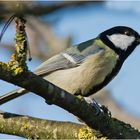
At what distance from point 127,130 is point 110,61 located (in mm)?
1089

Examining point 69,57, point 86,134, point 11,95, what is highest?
point 69,57

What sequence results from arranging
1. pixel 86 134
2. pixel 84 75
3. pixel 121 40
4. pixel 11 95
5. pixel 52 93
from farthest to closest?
pixel 121 40, pixel 84 75, pixel 11 95, pixel 86 134, pixel 52 93

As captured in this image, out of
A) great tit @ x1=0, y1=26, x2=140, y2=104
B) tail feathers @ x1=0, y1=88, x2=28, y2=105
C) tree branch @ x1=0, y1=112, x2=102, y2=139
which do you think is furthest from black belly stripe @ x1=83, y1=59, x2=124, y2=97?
tree branch @ x1=0, y1=112, x2=102, y2=139

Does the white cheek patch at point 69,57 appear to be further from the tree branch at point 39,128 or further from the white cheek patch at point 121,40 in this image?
the tree branch at point 39,128

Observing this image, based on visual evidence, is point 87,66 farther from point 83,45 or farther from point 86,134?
point 86,134

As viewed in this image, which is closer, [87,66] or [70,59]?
[87,66]

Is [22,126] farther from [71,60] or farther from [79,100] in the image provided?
[71,60]

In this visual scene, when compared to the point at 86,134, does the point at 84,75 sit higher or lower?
higher

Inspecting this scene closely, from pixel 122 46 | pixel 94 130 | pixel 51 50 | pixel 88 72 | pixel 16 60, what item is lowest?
pixel 94 130

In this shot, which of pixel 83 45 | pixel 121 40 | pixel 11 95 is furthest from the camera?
pixel 121 40

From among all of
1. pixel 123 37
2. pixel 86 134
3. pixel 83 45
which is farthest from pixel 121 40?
pixel 86 134

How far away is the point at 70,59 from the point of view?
10.3ft

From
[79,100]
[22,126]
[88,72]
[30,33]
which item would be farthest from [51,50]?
[79,100]

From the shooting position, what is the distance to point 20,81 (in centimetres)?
163
